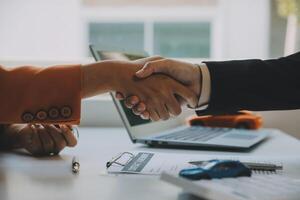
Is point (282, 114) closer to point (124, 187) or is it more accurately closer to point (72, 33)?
point (72, 33)

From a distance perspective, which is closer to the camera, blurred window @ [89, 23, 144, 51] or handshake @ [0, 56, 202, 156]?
handshake @ [0, 56, 202, 156]

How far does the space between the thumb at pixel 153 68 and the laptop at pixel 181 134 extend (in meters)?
0.11

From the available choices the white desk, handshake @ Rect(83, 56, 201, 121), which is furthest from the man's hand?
the white desk

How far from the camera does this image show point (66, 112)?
0.88 m

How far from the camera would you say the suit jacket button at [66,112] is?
2.88 feet

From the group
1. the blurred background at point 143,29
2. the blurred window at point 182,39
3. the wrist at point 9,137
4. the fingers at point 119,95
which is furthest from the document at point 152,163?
the blurred window at point 182,39

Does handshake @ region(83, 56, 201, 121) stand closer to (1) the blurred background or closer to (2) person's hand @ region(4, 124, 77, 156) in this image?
(2) person's hand @ region(4, 124, 77, 156)

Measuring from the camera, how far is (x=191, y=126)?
58.4 inches

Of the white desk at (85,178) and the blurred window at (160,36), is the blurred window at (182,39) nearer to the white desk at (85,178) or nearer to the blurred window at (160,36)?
the blurred window at (160,36)

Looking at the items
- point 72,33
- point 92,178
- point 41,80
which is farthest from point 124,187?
point 72,33

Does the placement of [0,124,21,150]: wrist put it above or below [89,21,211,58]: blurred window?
below

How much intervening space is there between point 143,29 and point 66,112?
133cm

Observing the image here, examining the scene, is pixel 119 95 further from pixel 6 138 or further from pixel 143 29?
pixel 143 29

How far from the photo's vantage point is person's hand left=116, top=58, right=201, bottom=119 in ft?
3.26
